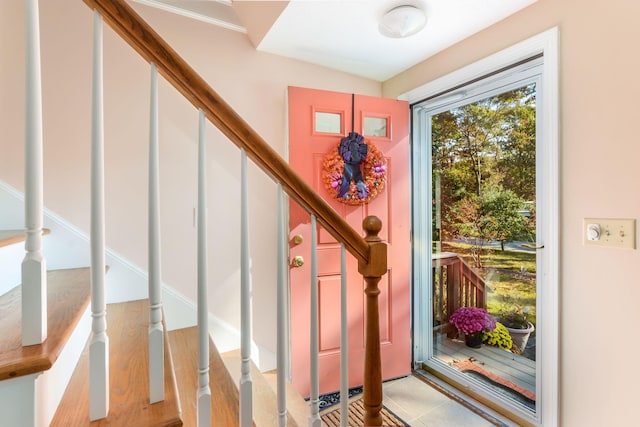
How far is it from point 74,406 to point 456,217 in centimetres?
213

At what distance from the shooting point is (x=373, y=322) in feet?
3.65

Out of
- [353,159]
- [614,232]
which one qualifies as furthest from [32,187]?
[614,232]

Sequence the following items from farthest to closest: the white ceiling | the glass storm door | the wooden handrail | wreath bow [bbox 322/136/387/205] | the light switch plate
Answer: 1. wreath bow [bbox 322/136/387/205]
2. the glass storm door
3. the white ceiling
4. the light switch plate
5. the wooden handrail

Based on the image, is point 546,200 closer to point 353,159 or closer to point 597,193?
point 597,193

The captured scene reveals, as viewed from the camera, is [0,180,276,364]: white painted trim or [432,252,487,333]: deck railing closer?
[0,180,276,364]: white painted trim

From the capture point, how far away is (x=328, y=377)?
1.99 metres

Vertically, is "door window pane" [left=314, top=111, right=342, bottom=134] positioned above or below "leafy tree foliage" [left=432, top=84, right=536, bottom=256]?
above

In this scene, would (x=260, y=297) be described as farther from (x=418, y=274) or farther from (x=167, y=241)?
(x=418, y=274)

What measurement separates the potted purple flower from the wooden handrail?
142 cm

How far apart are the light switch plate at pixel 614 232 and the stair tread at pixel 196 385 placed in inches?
66.3

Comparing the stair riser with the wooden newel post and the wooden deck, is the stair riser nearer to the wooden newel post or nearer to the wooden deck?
the wooden newel post

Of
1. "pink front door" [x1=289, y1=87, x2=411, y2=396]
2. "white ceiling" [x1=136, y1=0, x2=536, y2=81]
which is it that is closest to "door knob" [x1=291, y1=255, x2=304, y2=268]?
"pink front door" [x1=289, y1=87, x2=411, y2=396]

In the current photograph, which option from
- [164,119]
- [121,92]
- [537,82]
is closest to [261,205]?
[164,119]

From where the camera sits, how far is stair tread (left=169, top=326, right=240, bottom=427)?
3.62 ft
